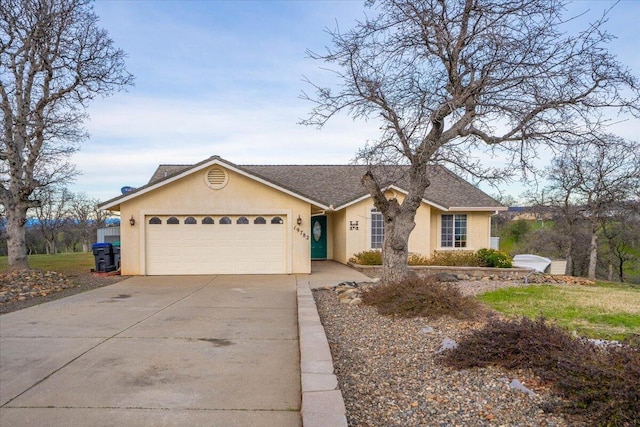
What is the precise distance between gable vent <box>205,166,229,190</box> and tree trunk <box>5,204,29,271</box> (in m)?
6.05

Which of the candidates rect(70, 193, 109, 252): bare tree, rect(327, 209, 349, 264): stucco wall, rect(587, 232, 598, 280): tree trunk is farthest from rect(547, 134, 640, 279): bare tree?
rect(70, 193, 109, 252): bare tree

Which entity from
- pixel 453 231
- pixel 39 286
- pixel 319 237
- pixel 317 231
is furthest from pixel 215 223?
pixel 453 231

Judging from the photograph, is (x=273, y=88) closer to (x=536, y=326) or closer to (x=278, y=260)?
(x=278, y=260)

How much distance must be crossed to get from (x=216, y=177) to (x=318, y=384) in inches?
481

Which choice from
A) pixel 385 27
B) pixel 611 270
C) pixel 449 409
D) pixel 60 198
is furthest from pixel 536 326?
pixel 60 198

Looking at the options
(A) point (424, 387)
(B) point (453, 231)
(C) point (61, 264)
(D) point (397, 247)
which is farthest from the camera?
(B) point (453, 231)

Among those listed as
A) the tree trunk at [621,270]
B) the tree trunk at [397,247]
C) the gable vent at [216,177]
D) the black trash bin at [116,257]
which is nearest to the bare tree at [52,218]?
the black trash bin at [116,257]

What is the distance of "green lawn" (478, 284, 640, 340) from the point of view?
708cm

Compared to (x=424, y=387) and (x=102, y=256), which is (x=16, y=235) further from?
(x=424, y=387)

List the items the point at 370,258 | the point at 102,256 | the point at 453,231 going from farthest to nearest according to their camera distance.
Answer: the point at 453,231
the point at 370,258
the point at 102,256

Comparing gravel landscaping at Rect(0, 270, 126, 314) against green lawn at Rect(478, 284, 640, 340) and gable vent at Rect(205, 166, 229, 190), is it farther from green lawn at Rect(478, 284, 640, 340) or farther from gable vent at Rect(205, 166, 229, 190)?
green lawn at Rect(478, 284, 640, 340)

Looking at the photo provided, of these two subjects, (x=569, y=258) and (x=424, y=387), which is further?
(x=569, y=258)

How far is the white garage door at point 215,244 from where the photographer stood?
1586cm

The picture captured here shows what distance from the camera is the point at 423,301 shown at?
8094 mm
